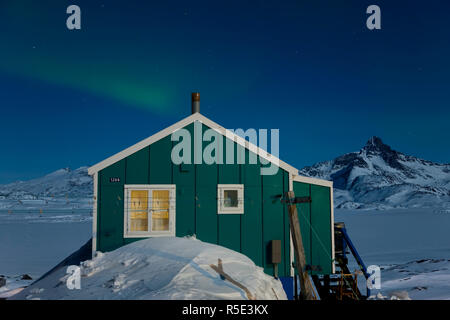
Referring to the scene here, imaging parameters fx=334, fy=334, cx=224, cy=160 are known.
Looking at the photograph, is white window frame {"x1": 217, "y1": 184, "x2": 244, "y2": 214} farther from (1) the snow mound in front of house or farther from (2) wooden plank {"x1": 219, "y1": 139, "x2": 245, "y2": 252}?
(1) the snow mound in front of house

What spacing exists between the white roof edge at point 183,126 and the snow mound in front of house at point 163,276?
2.60m

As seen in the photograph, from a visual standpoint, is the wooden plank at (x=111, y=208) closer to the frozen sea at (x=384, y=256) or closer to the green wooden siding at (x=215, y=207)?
the green wooden siding at (x=215, y=207)

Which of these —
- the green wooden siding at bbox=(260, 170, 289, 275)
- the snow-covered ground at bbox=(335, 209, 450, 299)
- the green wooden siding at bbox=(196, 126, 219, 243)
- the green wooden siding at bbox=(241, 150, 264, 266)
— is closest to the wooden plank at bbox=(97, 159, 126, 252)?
the green wooden siding at bbox=(196, 126, 219, 243)

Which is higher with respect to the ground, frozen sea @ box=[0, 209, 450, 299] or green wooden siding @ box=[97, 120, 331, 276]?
green wooden siding @ box=[97, 120, 331, 276]

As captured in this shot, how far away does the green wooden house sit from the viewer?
1007cm

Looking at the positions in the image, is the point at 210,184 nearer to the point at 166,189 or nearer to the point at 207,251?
the point at 166,189

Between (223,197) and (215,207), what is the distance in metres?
0.40

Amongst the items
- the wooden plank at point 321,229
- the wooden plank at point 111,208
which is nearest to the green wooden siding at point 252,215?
the wooden plank at point 321,229

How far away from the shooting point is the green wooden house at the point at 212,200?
10.1 m

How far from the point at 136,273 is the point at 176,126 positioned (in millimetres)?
4708

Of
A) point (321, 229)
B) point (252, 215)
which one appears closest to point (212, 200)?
point (252, 215)

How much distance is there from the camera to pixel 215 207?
1032cm

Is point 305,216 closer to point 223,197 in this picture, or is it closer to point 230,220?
point 230,220

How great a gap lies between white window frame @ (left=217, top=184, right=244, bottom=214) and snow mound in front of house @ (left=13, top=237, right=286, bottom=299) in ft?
5.34
